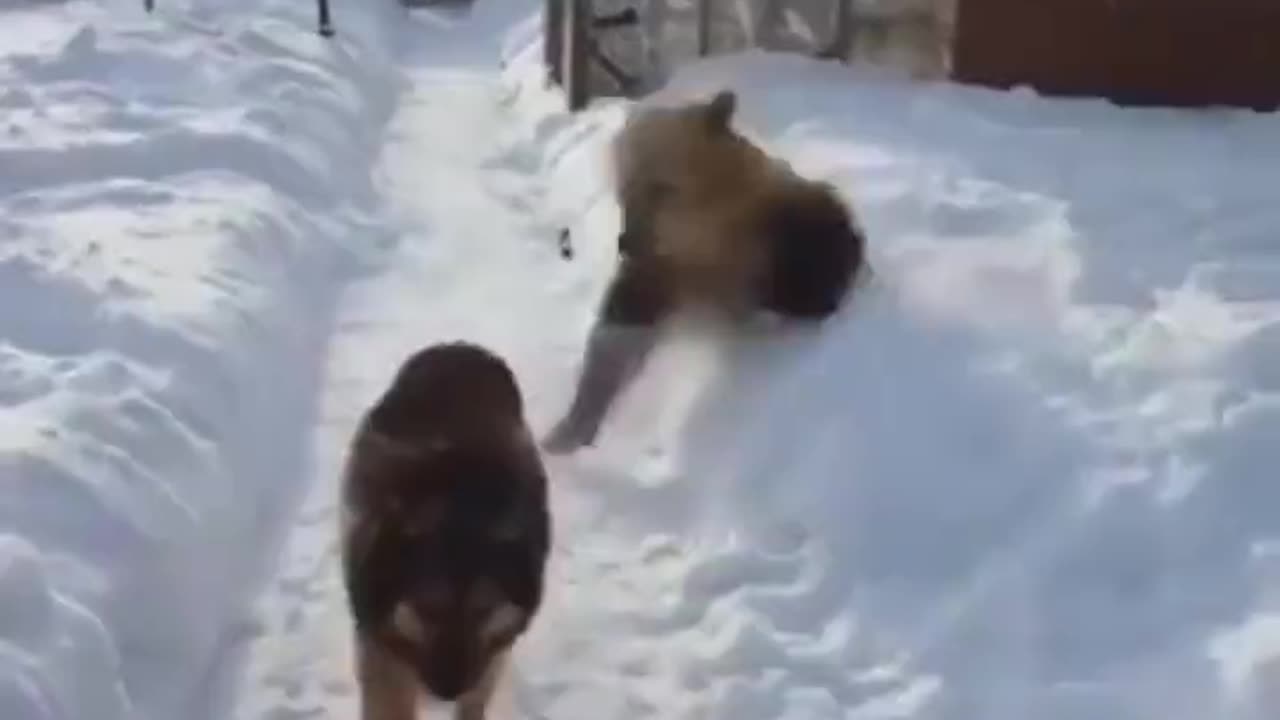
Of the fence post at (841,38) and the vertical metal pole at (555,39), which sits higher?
the fence post at (841,38)

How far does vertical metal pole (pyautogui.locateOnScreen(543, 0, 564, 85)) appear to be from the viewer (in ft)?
20.4

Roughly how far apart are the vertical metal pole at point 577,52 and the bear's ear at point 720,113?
4.65ft

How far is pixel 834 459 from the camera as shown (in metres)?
3.58

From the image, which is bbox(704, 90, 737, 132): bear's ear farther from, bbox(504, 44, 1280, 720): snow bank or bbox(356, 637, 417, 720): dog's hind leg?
bbox(356, 637, 417, 720): dog's hind leg

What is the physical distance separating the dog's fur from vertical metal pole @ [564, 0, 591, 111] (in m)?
3.02

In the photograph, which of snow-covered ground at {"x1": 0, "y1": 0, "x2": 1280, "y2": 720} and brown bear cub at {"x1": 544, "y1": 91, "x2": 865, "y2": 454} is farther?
brown bear cub at {"x1": 544, "y1": 91, "x2": 865, "y2": 454}

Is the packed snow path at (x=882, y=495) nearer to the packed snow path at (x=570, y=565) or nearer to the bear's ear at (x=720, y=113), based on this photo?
the packed snow path at (x=570, y=565)

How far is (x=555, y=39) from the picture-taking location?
6250mm

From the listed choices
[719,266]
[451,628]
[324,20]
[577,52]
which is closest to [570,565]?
[719,266]

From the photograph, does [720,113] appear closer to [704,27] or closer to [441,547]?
[704,27]

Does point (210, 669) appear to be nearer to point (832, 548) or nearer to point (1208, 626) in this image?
point (832, 548)

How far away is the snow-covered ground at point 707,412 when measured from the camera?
3.03 metres

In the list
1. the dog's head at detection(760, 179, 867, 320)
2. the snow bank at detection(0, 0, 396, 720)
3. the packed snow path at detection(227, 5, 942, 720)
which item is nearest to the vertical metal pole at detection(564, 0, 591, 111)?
the snow bank at detection(0, 0, 396, 720)

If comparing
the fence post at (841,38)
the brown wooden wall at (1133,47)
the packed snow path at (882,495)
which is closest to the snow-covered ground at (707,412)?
the packed snow path at (882,495)
